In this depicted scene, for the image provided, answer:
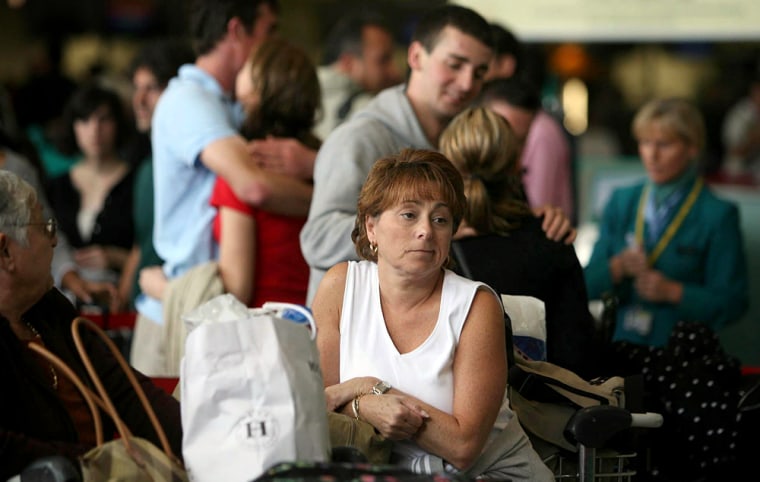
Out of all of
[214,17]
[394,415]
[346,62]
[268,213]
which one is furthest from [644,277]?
[394,415]

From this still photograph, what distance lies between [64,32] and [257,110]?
14.8 metres

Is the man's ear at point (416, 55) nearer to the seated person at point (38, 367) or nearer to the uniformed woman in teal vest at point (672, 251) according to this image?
the seated person at point (38, 367)

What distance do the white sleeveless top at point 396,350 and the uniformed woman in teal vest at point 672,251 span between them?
2.10 metres

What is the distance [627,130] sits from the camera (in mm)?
13312

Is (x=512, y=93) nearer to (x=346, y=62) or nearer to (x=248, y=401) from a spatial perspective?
(x=346, y=62)

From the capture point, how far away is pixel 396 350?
2.93 metres

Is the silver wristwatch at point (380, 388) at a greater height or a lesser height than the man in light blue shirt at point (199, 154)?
lesser

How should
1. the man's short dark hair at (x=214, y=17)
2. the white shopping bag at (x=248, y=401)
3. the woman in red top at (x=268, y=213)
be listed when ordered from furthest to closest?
1. the man's short dark hair at (x=214, y=17)
2. the woman in red top at (x=268, y=213)
3. the white shopping bag at (x=248, y=401)

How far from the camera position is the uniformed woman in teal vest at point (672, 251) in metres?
4.94

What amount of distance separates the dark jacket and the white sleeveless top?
1.58 ft

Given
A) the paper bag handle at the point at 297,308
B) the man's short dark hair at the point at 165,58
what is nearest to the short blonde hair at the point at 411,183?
the paper bag handle at the point at 297,308

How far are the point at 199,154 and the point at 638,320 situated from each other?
205cm

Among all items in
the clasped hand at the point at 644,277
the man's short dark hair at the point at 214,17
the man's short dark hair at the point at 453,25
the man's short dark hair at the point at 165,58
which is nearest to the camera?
the man's short dark hair at the point at 453,25

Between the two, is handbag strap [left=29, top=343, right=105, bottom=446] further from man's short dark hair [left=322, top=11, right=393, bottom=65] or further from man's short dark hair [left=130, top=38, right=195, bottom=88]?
man's short dark hair [left=322, top=11, right=393, bottom=65]
